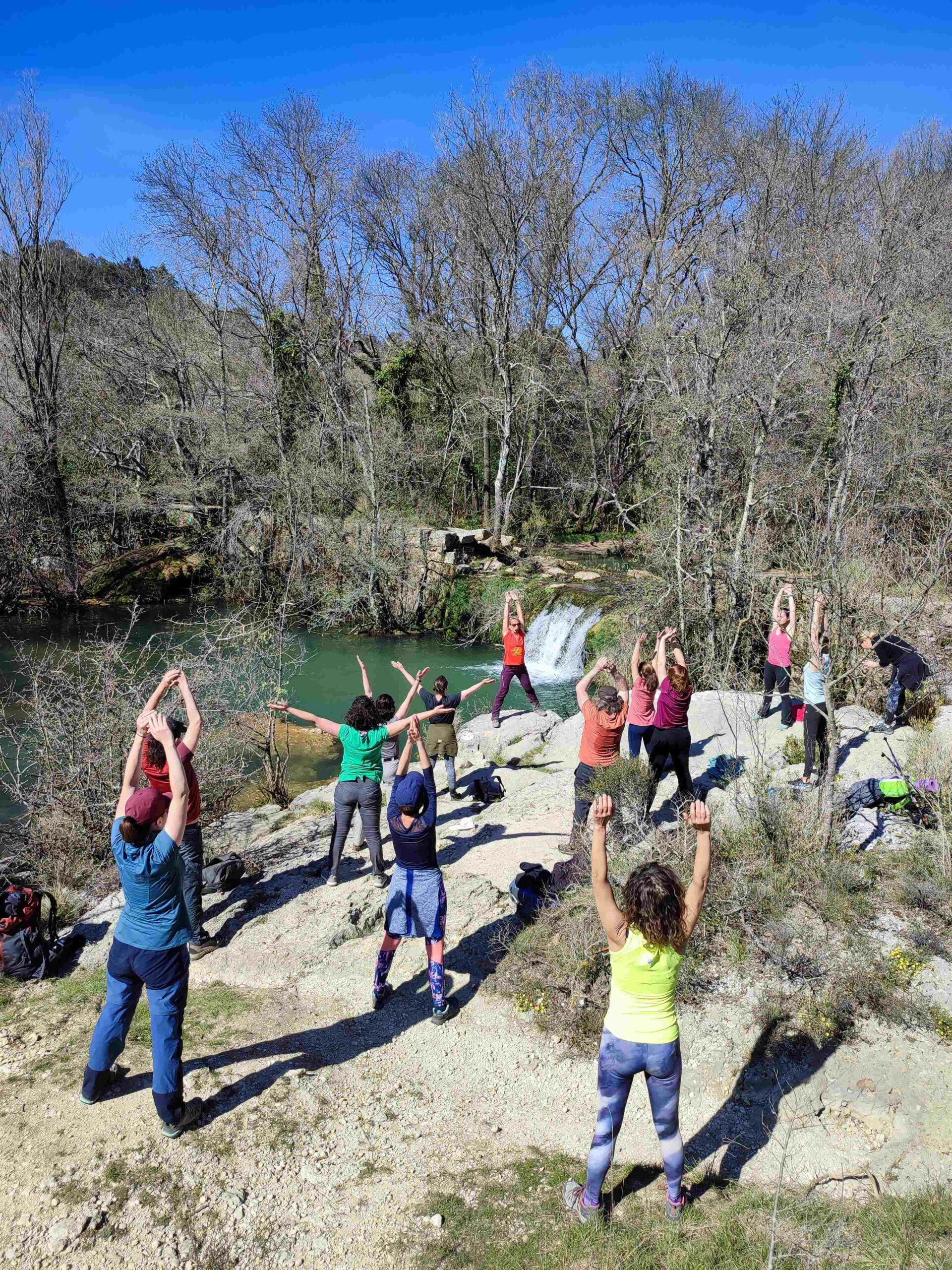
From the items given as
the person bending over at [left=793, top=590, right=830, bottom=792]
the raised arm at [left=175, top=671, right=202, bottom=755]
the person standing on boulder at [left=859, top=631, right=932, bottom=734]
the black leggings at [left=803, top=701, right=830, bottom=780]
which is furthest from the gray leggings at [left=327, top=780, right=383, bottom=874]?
the person standing on boulder at [left=859, top=631, right=932, bottom=734]

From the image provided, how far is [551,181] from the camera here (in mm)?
24828

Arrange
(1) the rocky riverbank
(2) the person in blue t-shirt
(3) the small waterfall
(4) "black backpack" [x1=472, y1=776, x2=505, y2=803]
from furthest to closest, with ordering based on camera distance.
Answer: (3) the small waterfall → (4) "black backpack" [x1=472, y1=776, x2=505, y2=803] → (2) the person in blue t-shirt → (1) the rocky riverbank

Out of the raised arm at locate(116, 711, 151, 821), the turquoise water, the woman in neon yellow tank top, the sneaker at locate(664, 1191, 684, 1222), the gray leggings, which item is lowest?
the turquoise water

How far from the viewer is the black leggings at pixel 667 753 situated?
7355mm

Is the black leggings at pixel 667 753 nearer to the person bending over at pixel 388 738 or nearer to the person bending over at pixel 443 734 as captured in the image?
the person bending over at pixel 443 734

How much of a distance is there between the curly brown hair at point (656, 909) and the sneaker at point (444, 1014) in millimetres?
2275

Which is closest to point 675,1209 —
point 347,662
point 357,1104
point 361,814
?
point 357,1104

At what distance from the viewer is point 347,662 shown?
19.5 meters

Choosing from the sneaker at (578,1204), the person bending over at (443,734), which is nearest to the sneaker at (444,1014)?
the sneaker at (578,1204)

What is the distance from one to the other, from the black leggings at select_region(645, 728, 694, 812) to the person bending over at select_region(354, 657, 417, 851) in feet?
7.44

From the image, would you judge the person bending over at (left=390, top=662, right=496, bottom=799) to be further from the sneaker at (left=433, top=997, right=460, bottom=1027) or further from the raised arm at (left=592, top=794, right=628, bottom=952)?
the raised arm at (left=592, top=794, right=628, bottom=952)

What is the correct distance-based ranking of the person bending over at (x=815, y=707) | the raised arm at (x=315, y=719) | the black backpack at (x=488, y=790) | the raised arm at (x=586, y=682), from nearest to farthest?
the raised arm at (x=315, y=719)
the raised arm at (x=586, y=682)
the person bending over at (x=815, y=707)
the black backpack at (x=488, y=790)

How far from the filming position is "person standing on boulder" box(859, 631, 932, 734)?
863 cm

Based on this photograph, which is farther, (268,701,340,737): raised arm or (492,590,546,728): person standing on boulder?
(492,590,546,728): person standing on boulder
